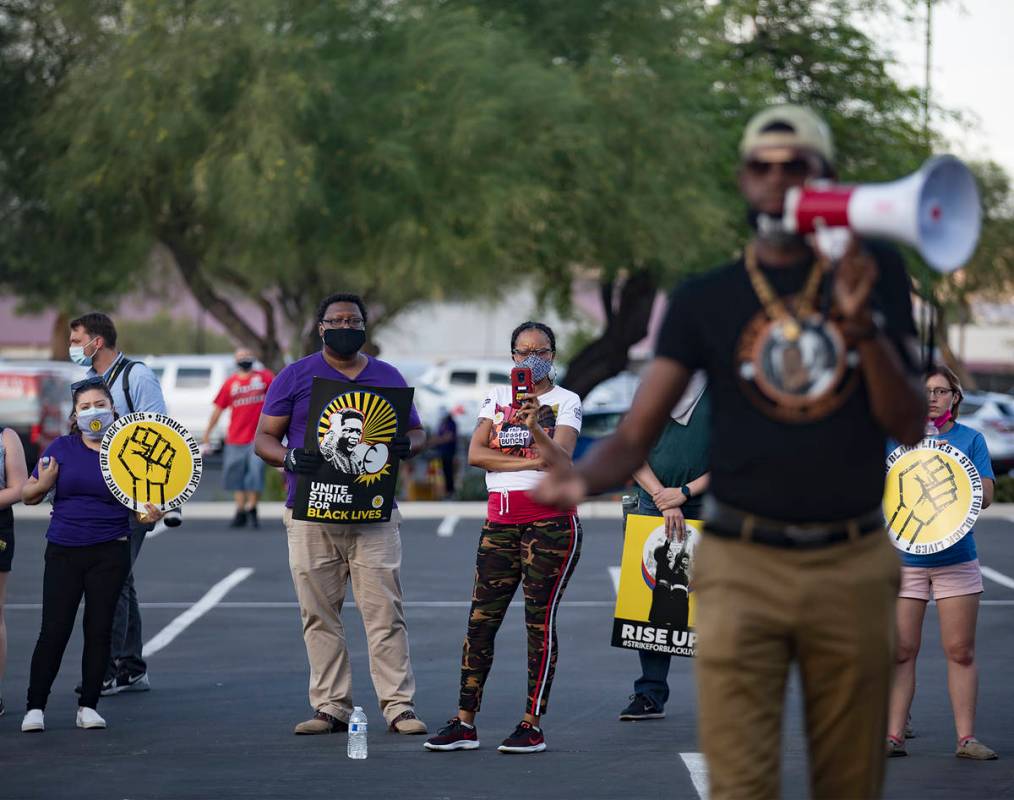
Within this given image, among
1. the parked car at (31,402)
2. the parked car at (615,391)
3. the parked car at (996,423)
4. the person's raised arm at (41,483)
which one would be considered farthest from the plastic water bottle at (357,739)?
the parked car at (615,391)

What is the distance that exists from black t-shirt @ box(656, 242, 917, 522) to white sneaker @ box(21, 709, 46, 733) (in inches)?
198

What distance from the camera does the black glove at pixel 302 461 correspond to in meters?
8.01

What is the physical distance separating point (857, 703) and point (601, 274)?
23.9m

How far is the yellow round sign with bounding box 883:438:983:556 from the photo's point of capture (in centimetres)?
741

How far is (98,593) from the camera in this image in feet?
27.0

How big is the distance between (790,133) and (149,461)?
5265 mm

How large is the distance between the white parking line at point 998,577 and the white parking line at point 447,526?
20.4ft

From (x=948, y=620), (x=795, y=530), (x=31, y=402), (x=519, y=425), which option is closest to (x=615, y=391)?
(x=31, y=402)

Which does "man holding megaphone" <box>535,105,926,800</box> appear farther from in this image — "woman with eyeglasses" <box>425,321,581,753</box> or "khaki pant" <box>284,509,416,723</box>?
"khaki pant" <box>284,509,416,723</box>

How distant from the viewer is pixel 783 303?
3951 millimetres

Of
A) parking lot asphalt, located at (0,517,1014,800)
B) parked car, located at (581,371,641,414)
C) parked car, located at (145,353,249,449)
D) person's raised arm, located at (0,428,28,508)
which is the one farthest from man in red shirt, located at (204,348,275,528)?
parked car, located at (581,371,641,414)

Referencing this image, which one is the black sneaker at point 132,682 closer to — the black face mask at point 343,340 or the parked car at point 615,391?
the black face mask at point 343,340

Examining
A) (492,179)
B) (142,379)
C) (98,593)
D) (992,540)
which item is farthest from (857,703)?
(492,179)

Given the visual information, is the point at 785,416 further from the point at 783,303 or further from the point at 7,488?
the point at 7,488
